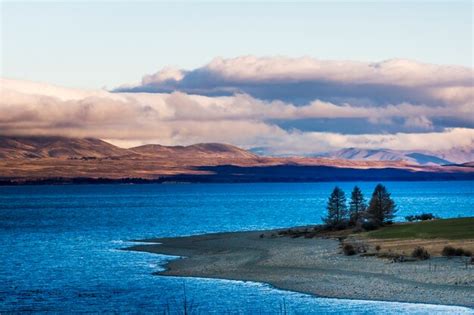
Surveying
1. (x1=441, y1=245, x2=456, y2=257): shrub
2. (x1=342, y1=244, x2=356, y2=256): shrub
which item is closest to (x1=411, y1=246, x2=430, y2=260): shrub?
(x1=441, y1=245, x2=456, y2=257): shrub

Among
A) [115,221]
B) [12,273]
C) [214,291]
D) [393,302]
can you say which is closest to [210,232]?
[115,221]

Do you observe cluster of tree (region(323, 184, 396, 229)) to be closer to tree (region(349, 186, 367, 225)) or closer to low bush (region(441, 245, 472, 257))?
tree (region(349, 186, 367, 225))

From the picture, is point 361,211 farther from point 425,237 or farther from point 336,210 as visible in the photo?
point 425,237

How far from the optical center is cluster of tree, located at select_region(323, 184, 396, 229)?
84688mm

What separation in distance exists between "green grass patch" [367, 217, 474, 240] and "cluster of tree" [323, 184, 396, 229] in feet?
12.8

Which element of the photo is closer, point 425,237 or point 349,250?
point 349,250

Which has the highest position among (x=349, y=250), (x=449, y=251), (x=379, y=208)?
(x=379, y=208)

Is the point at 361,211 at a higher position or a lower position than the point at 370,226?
higher

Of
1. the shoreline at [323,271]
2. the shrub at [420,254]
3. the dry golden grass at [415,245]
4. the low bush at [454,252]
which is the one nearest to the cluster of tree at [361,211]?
the shoreline at [323,271]

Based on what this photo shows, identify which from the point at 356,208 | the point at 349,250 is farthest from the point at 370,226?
the point at 349,250

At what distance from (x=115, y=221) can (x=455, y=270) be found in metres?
89.6

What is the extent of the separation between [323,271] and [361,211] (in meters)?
36.9

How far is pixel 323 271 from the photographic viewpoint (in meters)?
55.2

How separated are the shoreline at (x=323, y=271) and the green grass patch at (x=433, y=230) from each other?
5171mm
